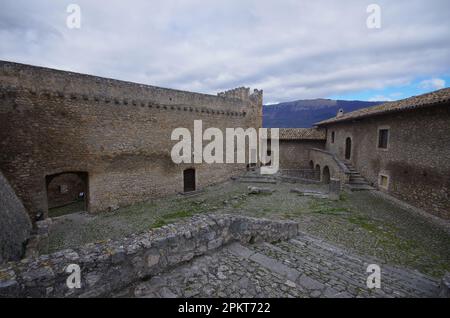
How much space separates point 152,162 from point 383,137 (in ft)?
45.4

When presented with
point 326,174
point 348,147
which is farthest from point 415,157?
point 326,174

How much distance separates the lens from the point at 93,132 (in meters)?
10.3

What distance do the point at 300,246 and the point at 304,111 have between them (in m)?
72.3

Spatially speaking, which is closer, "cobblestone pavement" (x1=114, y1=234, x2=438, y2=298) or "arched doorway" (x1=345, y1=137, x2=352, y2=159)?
"cobblestone pavement" (x1=114, y1=234, x2=438, y2=298)

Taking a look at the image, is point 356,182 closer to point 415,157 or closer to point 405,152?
point 405,152

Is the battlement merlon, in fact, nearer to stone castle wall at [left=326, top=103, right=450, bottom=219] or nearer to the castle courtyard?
the castle courtyard

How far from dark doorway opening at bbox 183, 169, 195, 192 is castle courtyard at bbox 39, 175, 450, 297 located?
103cm

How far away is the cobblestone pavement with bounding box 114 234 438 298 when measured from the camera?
10.4 feet

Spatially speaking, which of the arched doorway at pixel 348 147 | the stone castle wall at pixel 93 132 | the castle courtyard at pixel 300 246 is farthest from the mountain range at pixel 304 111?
the stone castle wall at pixel 93 132

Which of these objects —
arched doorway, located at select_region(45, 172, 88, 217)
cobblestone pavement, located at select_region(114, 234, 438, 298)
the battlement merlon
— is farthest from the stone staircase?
arched doorway, located at select_region(45, 172, 88, 217)

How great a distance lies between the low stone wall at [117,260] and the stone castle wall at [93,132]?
7.92 meters

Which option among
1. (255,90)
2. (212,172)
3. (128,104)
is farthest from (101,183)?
(255,90)

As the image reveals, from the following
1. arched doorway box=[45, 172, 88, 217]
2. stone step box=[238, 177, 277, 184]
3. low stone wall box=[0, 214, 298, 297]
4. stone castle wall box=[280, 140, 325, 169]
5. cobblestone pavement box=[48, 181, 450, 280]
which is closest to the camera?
low stone wall box=[0, 214, 298, 297]

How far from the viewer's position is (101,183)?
10750 millimetres
